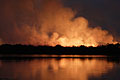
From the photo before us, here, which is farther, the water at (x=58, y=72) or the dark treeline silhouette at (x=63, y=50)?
the dark treeline silhouette at (x=63, y=50)

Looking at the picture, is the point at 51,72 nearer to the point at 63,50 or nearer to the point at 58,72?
the point at 58,72

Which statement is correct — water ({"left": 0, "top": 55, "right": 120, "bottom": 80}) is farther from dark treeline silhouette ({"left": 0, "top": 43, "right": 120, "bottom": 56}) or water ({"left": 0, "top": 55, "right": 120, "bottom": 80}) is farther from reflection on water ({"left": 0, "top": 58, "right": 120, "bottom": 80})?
dark treeline silhouette ({"left": 0, "top": 43, "right": 120, "bottom": 56})

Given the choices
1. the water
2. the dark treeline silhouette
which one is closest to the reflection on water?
the water

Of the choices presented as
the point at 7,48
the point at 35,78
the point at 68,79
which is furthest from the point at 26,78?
the point at 7,48

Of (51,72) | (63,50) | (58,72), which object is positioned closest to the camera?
(58,72)

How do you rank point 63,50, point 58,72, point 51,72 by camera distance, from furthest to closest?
point 63,50, point 51,72, point 58,72

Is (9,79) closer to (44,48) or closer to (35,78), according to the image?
(35,78)

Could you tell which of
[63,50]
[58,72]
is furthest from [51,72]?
[63,50]

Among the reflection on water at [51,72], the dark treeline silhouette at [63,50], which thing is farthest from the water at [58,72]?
the dark treeline silhouette at [63,50]

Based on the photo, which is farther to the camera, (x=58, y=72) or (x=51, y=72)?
(x=51, y=72)

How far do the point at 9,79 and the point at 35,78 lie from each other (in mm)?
2501

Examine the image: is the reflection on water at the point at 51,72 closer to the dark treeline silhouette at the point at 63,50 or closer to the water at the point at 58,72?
the water at the point at 58,72

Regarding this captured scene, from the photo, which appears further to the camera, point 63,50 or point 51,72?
point 63,50

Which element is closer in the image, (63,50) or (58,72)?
(58,72)
